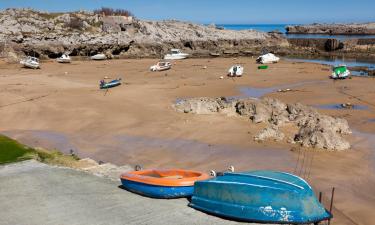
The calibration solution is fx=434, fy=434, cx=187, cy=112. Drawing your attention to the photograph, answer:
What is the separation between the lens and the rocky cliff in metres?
63.8

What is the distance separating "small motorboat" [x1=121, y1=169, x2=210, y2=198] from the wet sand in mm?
4528

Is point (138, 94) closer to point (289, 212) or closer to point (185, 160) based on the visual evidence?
point (185, 160)

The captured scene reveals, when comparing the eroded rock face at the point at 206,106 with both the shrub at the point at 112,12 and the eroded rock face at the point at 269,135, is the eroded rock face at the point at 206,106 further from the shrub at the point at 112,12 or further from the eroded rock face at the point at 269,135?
the shrub at the point at 112,12

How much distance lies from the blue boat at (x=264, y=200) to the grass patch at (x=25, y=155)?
7.62 metres

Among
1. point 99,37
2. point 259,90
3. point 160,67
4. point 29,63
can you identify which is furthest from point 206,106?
point 99,37

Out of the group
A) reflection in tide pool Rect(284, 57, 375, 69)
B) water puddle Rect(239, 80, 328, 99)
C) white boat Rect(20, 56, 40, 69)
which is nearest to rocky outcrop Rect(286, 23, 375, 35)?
reflection in tide pool Rect(284, 57, 375, 69)

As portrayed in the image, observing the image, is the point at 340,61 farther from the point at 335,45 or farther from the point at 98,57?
the point at 98,57

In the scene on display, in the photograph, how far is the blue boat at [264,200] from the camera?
10.4 meters

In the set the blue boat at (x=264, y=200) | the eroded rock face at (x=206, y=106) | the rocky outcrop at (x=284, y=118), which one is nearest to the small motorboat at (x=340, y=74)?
the rocky outcrop at (x=284, y=118)

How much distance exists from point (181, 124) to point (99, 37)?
49293 millimetres

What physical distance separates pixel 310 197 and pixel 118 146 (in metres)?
→ 12.8

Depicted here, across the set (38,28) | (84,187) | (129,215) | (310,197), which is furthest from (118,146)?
(38,28)

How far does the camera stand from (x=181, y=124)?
2488cm

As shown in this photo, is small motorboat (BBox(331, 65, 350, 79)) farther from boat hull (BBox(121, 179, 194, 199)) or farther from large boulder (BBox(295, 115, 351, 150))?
boat hull (BBox(121, 179, 194, 199))
